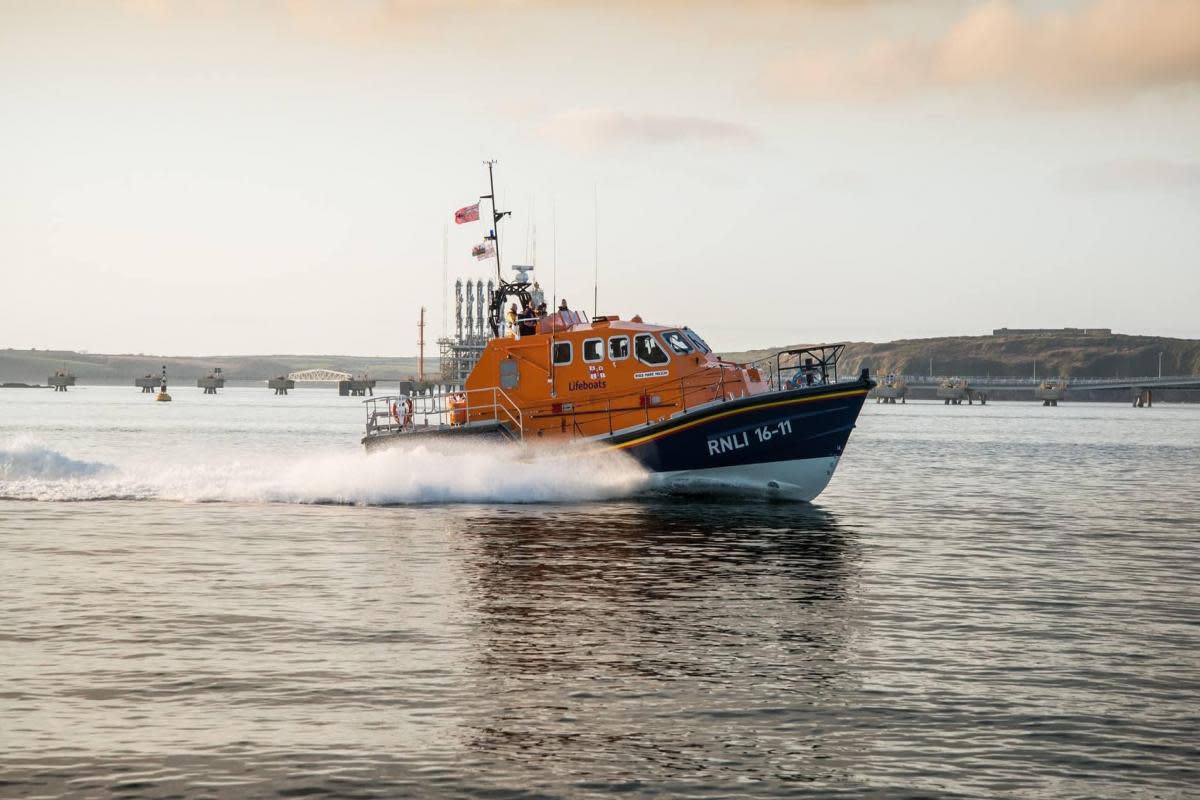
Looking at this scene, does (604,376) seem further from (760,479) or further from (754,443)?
(760,479)

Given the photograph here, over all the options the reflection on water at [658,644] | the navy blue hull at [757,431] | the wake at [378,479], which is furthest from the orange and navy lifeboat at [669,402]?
the reflection on water at [658,644]

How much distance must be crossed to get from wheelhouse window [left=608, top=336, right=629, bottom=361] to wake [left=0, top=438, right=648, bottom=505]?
2103 millimetres

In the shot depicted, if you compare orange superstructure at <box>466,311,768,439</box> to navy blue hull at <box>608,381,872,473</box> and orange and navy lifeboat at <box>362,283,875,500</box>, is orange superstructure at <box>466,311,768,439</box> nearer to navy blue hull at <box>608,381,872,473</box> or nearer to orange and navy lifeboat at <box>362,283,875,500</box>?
orange and navy lifeboat at <box>362,283,875,500</box>

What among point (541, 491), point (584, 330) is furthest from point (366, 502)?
point (584, 330)

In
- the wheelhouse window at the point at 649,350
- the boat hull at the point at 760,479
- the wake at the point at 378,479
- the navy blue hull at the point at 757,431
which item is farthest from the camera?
the wake at the point at 378,479

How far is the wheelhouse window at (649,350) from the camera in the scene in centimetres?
2661

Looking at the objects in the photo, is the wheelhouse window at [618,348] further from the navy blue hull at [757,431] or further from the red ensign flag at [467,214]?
the red ensign flag at [467,214]

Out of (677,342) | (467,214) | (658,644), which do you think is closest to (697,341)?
(677,342)

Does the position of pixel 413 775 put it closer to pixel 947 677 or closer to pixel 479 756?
pixel 479 756

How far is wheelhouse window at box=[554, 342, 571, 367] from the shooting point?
27031 millimetres

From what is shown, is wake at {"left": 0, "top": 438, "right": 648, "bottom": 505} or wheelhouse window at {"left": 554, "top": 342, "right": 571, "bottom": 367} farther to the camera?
wake at {"left": 0, "top": 438, "right": 648, "bottom": 505}

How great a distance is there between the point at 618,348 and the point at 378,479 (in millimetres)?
6907

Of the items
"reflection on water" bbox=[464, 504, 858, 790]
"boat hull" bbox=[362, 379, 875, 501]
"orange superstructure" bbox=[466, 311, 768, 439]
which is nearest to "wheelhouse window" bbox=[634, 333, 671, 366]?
"orange superstructure" bbox=[466, 311, 768, 439]

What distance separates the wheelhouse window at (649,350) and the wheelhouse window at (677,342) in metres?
0.20
